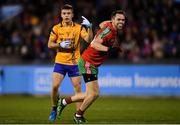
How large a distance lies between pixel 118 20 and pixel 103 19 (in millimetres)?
14869

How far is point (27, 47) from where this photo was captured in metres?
29.6

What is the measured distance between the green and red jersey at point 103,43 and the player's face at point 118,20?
0.37ft

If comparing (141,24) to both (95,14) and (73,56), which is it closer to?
(95,14)

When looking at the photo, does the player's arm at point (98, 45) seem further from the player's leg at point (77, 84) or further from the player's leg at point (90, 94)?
the player's leg at point (77, 84)

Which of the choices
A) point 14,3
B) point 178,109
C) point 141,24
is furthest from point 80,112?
point 14,3

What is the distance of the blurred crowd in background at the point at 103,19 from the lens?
1050 inches

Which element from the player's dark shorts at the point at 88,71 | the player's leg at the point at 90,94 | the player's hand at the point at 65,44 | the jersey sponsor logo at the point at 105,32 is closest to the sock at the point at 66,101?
the player's leg at the point at 90,94

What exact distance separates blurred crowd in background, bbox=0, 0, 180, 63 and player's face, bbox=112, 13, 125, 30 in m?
12.0

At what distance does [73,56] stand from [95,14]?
13.3 m

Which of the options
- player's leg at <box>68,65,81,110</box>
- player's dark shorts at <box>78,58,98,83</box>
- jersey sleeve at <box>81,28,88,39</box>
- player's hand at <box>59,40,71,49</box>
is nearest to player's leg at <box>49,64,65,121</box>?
player's leg at <box>68,65,81,110</box>

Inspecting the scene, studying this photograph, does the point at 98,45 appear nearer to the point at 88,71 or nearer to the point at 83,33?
the point at 88,71

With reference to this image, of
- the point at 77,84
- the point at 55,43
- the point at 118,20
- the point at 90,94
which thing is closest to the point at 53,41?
the point at 55,43

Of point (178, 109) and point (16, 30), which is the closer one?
point (178, 109)

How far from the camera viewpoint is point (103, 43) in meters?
14.1
